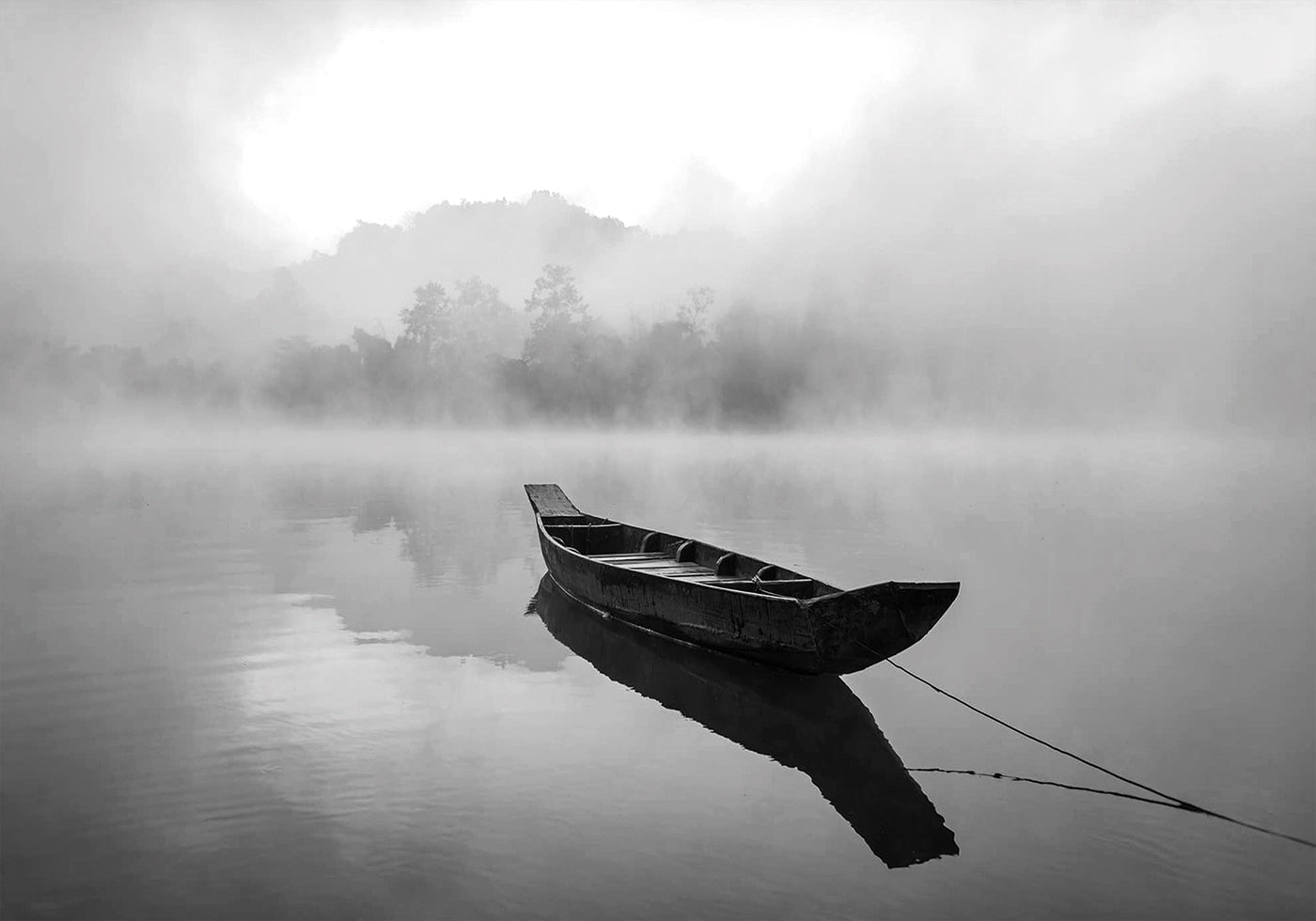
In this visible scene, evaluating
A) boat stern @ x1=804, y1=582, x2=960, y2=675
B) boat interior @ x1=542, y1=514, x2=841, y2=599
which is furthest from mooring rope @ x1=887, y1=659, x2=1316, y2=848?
boat interior @ x1=542, y1=514, x2=841, y2=599

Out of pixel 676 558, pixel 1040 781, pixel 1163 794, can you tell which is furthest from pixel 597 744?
pixel 676 558

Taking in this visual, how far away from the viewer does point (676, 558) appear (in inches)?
524

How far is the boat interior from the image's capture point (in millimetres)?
9895

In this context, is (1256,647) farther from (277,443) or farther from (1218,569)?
(277,443)

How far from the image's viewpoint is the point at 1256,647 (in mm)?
11383

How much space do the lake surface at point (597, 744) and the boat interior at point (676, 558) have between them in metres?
1.03

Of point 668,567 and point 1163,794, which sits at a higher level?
point 668,567

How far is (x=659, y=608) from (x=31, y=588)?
1001 centimetres

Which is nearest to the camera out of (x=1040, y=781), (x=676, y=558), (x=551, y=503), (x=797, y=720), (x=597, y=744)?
(x=1040, y=781)

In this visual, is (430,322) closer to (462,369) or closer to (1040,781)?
(462,369)

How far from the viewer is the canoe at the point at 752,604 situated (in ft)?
26.0

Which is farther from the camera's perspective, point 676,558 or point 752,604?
point 676,558

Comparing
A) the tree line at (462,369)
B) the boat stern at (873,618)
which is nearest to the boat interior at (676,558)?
the boat stern at (873,618)

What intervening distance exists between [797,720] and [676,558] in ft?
16.7
